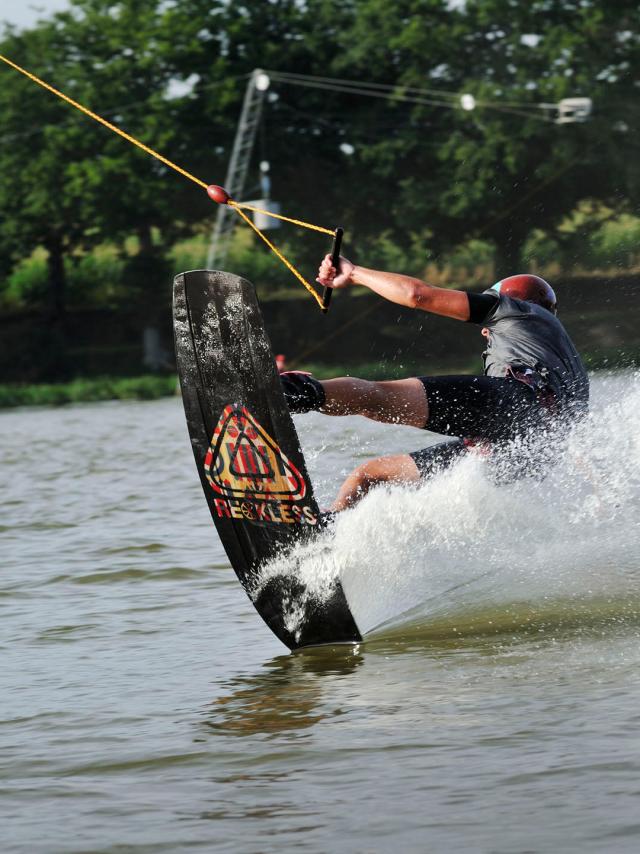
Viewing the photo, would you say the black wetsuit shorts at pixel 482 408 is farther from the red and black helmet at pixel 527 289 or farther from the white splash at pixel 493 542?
the red and black helmet at pixel 527 289

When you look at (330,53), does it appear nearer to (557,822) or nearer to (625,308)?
(625,308)

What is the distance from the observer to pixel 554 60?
49.6 meters

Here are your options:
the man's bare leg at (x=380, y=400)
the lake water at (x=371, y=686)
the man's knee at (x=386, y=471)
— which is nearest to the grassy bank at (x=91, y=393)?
the lake water at (x=371, y=686)

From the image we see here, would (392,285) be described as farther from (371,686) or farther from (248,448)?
(371,686)

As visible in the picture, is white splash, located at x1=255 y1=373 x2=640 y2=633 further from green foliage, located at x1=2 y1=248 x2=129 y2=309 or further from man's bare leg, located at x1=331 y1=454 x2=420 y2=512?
green foliage, located at x1=2 y1=248 x2=129 y2=309

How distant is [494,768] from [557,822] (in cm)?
48

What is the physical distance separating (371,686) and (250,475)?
1.21m

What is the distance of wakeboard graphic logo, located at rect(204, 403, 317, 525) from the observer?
6.13m

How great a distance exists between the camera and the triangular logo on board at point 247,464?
6125mm

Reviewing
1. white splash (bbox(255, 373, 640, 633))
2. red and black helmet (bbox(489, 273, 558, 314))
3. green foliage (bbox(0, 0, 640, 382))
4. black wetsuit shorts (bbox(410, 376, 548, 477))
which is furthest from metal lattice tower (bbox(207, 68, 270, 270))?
black wetsuit shorts (bbox(410, 376, 548, 477))

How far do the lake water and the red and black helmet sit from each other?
631mm

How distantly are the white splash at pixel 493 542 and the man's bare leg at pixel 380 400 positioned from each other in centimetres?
49

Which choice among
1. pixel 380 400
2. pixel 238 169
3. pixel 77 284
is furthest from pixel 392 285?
pixel 77 284

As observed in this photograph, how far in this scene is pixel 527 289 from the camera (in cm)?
657
